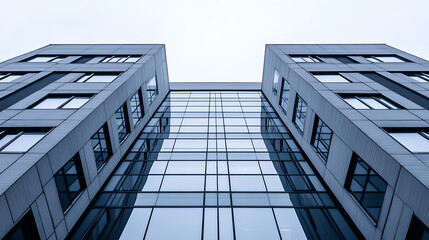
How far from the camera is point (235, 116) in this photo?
2659 cm

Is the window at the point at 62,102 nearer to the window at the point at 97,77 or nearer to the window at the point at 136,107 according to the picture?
the window at the point at 97,77

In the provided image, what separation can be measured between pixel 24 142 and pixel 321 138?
1720 centimetres

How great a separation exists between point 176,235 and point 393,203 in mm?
9580

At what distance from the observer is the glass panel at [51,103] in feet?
50.8

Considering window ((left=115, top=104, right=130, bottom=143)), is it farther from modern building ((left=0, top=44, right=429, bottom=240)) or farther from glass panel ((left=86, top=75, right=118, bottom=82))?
glass panel ((left=86, top=75, right=118, bottom=82))

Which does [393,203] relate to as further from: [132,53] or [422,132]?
[132,53]

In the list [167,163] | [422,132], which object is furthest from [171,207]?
[422,132]

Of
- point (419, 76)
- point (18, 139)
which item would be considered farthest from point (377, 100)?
point (18, 139)

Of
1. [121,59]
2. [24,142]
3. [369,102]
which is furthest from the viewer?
[121,59]

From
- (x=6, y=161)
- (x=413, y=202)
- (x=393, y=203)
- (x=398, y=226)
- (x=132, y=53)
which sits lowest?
(x=398, y=226)

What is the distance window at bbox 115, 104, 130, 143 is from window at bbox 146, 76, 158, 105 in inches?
233

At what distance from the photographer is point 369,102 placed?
639 inches

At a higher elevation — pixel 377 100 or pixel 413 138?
pixel 377 100

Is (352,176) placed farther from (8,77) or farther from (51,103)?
(8,77)
